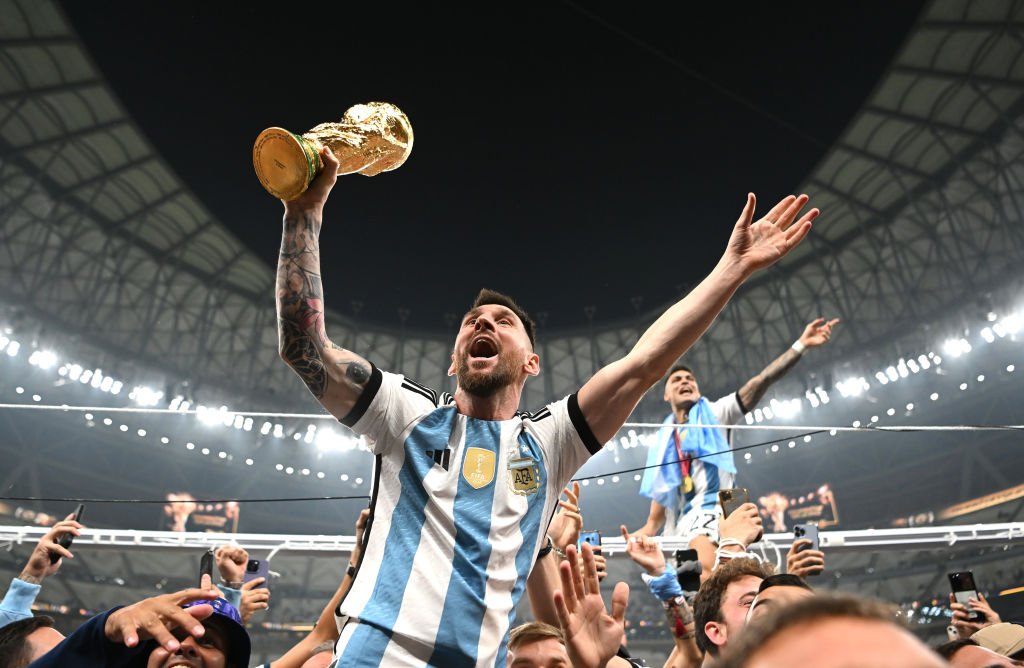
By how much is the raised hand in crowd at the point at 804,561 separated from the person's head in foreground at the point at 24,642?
121 inches

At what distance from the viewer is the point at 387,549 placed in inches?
64.6

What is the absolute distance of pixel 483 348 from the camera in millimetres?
2078

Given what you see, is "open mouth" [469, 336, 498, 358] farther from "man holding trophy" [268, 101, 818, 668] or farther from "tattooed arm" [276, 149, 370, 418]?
"tattooed arm" [276, 149, 370, 418]

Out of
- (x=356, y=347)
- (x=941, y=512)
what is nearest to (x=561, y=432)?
(x=356, y=347)

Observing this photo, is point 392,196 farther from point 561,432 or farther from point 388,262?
point 561,432

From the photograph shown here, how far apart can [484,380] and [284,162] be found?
2.74ft

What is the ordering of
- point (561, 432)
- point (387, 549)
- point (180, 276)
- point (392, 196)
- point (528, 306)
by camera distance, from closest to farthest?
point (387, 549)
point (561, 432)
point (392, 196)
point (528, 306)
point (180, 276)

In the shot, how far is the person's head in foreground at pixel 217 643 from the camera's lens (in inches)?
74.9

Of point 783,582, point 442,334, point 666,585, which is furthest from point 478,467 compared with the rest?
point 442,334

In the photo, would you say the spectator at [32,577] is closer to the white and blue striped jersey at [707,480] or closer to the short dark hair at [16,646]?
the short dark hair at [16,646]

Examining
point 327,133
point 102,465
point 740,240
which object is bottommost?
point 740,240

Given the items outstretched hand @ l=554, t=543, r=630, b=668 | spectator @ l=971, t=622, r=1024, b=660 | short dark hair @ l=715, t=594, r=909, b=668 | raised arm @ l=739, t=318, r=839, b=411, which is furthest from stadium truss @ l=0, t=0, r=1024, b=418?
short dark hair @ l=715, t=594, r=909, b=668

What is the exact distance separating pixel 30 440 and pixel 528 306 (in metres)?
15.1

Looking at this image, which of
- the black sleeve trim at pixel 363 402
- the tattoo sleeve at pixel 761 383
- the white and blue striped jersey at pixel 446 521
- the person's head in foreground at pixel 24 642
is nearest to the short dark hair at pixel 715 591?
the white and blue striped jersey at pixel 446 521
